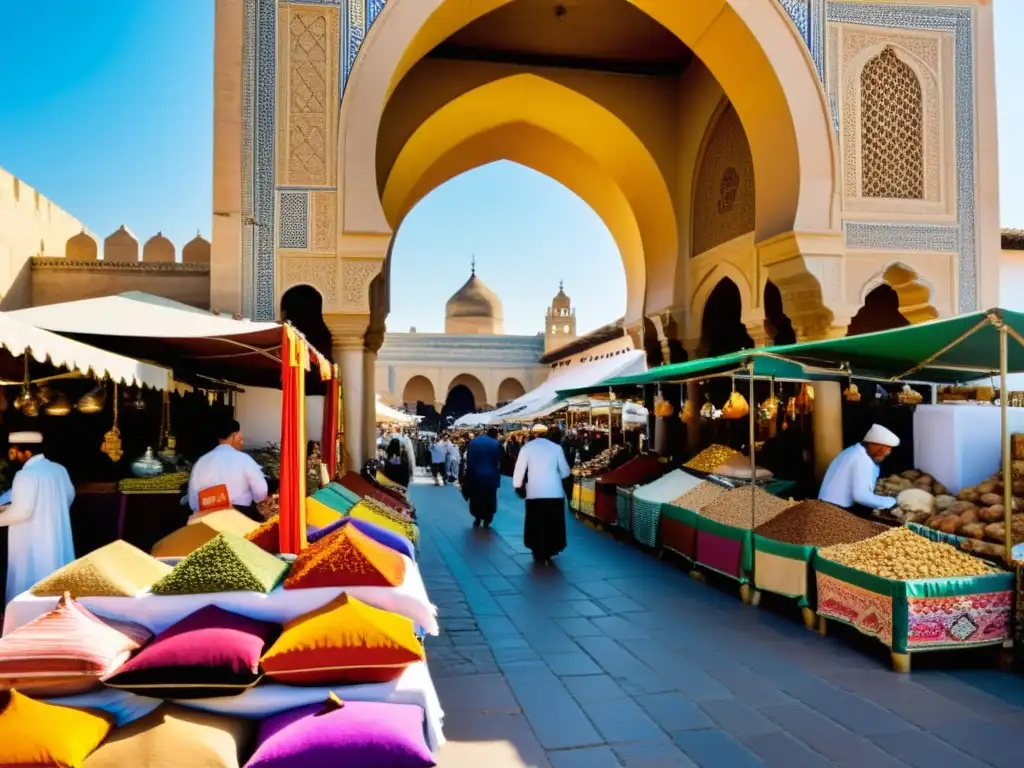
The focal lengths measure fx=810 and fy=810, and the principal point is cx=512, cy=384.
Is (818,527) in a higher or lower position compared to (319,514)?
lower

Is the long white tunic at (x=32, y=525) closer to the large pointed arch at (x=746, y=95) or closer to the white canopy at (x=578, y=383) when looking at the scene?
the large pointed arch at (x=746, y=95)

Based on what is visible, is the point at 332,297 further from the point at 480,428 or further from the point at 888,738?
the point at 480,428

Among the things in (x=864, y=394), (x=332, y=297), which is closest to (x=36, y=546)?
(x=332, y=297)

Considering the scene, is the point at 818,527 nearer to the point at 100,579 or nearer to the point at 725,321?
the point at 100,579

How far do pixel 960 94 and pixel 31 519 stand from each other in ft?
32.1

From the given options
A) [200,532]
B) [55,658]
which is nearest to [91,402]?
[200,532]

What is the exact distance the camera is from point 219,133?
8.35 metres

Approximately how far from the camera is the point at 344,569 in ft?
10.7

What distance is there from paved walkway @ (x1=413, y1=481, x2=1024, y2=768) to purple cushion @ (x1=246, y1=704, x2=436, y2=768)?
27.7 inches

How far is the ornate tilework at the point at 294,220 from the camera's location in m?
8.36

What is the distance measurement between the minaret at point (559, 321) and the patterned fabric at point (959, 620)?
29.0m

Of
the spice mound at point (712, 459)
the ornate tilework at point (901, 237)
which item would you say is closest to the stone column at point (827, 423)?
the spice mound at point (712, 459)

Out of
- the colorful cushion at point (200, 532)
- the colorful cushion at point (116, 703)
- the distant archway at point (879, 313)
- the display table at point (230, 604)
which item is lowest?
the colorful cushion at point (116, 703)

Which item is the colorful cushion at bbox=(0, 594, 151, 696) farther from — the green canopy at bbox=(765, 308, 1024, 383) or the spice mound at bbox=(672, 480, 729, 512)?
the spice mound at bbox=(672, 480, 729, 512)
